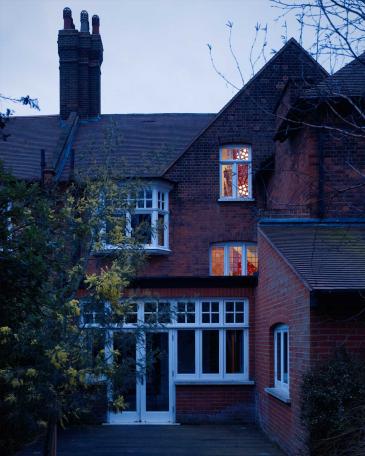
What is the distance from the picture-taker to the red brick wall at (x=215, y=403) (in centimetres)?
1553

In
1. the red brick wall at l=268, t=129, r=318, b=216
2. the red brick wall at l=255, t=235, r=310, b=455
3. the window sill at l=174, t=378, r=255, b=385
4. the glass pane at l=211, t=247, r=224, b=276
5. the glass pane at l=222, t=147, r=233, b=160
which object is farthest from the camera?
the glass pane at l=222, t=147, r=233, b=160

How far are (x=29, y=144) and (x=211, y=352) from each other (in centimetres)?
1112

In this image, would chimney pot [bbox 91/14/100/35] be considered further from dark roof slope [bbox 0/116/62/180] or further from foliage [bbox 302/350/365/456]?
foliage [bbox 302/350/365/456]

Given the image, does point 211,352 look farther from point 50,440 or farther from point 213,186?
point 50,440

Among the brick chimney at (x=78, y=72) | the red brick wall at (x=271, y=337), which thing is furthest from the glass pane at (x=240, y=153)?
the brick chimney at (x=78, y=72)

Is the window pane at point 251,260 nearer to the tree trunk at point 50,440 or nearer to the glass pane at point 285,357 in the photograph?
the glass pane at point 285,357

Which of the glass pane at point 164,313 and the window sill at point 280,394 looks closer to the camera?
the glass pane at point 164,313

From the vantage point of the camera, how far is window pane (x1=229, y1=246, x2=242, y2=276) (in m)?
19.6

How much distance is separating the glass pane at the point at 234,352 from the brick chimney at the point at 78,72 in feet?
38.5

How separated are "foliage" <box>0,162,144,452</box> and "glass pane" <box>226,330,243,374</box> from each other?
672 centimetres

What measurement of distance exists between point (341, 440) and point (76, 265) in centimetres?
437

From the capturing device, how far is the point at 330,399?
886 centimetres

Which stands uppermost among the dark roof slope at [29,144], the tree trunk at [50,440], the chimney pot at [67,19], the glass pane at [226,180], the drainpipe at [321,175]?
the chimney pot at [67,19]

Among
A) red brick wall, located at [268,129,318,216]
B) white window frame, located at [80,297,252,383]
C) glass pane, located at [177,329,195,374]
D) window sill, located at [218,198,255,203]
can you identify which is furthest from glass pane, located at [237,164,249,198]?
glass pane, located at [177,329,195,374]
